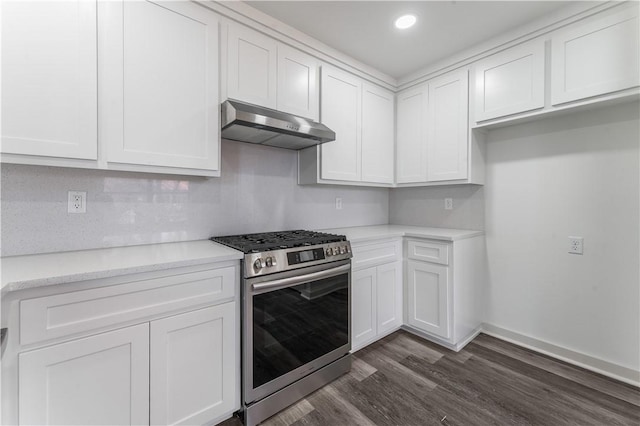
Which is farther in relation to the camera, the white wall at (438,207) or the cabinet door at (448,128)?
the white wall at (438,207)

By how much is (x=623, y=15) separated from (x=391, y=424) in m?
2.85

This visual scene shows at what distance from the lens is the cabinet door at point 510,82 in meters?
2.04

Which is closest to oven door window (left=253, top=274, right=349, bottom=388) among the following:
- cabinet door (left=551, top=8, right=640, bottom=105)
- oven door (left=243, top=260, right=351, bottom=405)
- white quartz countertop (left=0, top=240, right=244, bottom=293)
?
oven door (left=243, top=260, right=351, bottom=405)

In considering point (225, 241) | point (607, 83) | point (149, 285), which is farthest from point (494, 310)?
point (149, 285)

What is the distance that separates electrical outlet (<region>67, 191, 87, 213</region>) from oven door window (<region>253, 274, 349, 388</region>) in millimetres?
1136

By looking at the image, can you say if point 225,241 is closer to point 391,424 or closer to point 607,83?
point 391,424

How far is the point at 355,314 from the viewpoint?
2193 millimetres

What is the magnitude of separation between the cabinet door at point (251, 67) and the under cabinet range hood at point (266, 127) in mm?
104

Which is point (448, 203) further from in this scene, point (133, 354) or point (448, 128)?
point (133, 354)

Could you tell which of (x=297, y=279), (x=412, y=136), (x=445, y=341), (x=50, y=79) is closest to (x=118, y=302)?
(x=297, y=279)

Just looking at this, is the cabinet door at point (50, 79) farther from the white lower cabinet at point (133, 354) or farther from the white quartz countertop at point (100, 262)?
the white lower cabinet at point (133, 354)

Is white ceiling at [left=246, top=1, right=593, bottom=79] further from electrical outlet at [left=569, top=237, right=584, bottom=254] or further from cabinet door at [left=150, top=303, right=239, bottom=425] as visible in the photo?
cabinet door at [left=150, top=303, right=239, bottom=425]

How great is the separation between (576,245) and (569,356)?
2.89 feet

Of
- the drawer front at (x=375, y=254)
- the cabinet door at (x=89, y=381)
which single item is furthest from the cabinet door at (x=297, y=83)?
the cabinet door at (x=89, y=381)
